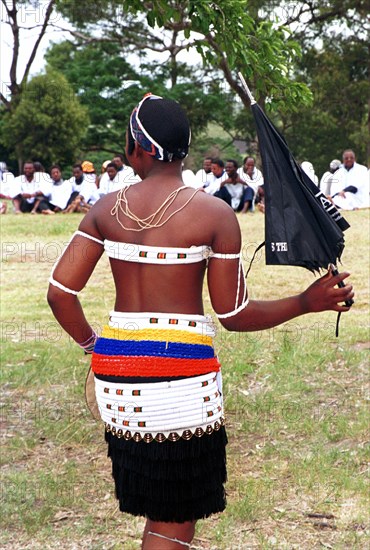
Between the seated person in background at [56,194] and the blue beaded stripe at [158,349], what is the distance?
1564cm

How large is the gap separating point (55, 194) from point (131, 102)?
10993 mm

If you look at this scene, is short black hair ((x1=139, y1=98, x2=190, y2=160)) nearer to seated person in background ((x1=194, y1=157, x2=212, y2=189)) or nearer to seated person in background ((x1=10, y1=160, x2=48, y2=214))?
seated person in background ((x1=194, y1=157, x2=212, y2=189))

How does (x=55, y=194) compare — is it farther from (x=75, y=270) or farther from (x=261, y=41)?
(x=75, y=270)

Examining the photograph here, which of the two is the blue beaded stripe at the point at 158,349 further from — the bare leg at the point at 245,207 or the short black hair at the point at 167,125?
the bare leg at the point at 245,207

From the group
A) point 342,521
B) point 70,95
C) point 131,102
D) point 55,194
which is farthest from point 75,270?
point 131,102

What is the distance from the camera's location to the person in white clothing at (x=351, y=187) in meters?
17.1

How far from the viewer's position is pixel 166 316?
2750mm

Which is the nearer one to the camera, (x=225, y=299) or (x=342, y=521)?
(x=225, y=299)

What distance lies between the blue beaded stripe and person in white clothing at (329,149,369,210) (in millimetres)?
14709

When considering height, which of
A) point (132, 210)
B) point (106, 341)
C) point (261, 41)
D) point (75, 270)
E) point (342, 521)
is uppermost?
point (261, 41)

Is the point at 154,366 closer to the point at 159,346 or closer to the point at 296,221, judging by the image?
the point at 159,346

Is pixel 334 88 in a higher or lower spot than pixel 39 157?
higher

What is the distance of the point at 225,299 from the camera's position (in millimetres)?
2764

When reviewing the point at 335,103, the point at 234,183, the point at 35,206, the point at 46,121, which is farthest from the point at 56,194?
the point at 335,103
